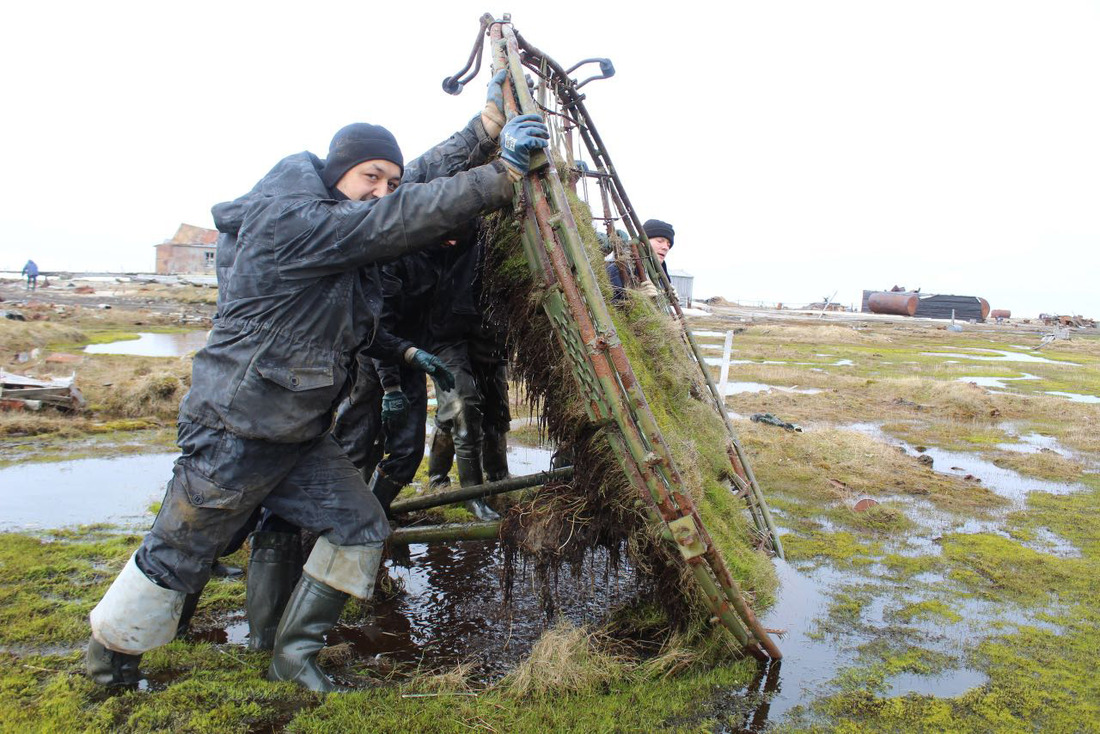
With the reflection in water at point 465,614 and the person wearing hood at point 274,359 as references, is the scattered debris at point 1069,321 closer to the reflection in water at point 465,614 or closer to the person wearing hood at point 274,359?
the reflection in water at point 465,614

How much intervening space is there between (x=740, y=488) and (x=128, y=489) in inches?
203

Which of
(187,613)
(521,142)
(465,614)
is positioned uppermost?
(521,142)

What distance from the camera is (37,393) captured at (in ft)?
28.8

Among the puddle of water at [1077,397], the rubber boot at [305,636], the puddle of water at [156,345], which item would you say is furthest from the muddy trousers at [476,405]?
the puddle of water at [1077,397]

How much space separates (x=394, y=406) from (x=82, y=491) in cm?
366

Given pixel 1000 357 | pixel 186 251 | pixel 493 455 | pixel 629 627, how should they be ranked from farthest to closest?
pixel 186 251 → pixel 1000 357 → pixel 493 455 → pixel 629 627

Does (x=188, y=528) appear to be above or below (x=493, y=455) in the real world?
above

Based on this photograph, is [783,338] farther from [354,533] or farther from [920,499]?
[354,533]

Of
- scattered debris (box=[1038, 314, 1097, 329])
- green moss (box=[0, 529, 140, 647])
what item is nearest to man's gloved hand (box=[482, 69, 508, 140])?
green moss (box=[0, 529, 140, 647])

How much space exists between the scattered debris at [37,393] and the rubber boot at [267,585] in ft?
23.3

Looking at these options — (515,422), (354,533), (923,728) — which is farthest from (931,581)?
(515,422)

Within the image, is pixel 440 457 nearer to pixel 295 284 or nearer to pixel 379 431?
pixel 379 431

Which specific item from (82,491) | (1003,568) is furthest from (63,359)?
(1003,568)

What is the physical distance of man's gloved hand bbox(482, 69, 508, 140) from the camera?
3.36m
